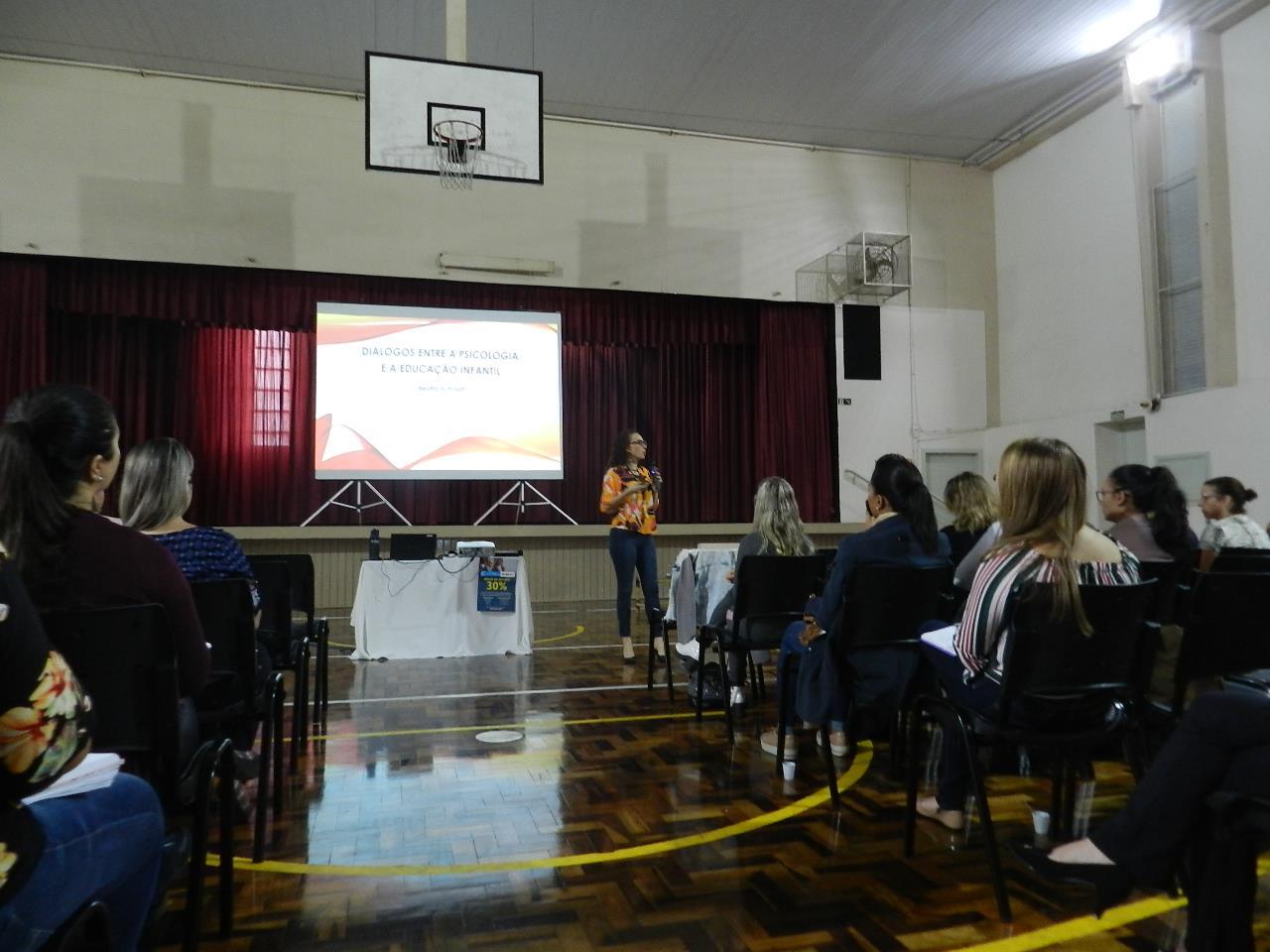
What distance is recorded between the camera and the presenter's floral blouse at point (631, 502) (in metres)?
5.18

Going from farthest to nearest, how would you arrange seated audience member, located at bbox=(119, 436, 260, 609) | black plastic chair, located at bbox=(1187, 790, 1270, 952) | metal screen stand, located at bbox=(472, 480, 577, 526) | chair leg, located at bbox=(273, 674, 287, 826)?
metal screen stand, located at bbox=(472, 480, 577, 526) < chair leg, located at bbox=(273, 674, 287, 826) < seated audience member, located at bbox=(119, 436, 260, 609) < black plastic chair, located at bbox=(1187, 790, 1270, 952)

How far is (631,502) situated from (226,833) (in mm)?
3630

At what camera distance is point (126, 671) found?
4.76 feet

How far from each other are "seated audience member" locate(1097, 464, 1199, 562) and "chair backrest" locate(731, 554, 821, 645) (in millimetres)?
1063

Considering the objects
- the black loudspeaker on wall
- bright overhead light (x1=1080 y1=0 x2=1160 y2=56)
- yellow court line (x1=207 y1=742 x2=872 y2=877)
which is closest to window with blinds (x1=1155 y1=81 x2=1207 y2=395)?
bright overhead light (x1=1080 y1=0 x2=1160 y2=56)

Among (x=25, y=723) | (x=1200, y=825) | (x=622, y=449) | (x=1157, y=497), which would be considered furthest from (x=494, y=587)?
(x=25, y=723)

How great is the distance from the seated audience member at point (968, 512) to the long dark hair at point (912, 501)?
920 millimetres

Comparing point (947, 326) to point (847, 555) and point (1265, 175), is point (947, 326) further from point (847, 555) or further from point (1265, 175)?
point (847, 555)

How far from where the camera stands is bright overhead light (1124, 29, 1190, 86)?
6.89 meters

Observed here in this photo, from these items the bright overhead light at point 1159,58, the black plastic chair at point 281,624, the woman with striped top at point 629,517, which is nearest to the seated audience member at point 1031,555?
the black plastic chair at point 281,624

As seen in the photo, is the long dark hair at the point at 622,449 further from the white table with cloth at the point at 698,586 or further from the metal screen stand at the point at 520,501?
the metal screen stand at the point at 520,501

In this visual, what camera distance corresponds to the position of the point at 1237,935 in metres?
1.33

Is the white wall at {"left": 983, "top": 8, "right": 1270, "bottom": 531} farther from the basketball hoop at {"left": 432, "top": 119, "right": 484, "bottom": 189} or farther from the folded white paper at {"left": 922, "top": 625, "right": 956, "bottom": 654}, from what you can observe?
the basketball hoop at {"left": 432, "top": 119, "right": 484, "bottom": 189}

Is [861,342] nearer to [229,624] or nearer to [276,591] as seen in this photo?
[276,591]
